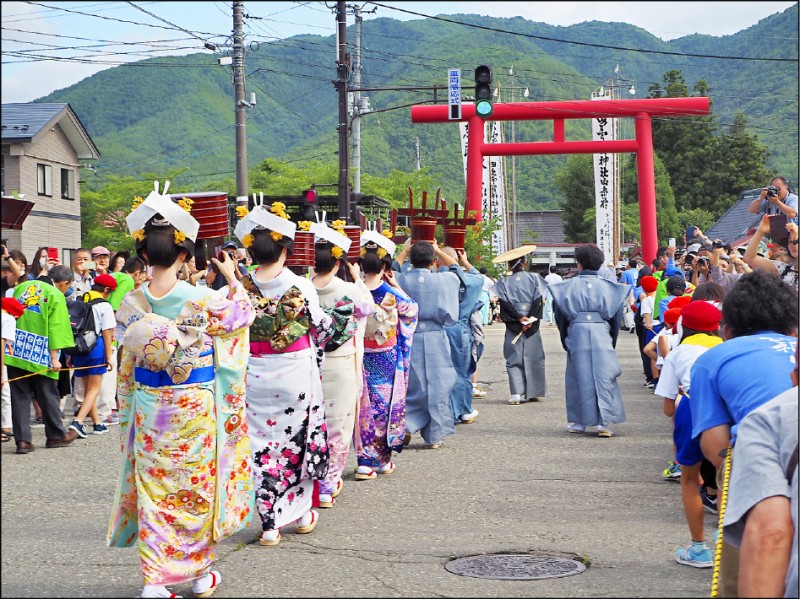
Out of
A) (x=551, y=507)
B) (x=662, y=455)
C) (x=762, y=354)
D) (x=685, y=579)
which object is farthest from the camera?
(x=662, y=455)

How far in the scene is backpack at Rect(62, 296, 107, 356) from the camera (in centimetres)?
1062

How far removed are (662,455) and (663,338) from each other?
1917 millimetres

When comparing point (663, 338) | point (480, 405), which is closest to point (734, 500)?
point (663, 338)

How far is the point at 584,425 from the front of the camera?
10.4m

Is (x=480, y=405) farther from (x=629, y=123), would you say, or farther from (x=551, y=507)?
(x=629, y=123)

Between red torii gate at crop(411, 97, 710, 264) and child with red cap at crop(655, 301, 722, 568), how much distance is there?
17.9m

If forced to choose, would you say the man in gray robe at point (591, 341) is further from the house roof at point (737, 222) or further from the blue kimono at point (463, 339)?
the house roof at point (737, 222)

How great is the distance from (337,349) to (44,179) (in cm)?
2302

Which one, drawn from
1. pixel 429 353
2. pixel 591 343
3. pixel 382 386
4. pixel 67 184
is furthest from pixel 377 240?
pixel 67 184

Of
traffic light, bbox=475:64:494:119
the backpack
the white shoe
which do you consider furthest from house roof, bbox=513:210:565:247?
the backpack

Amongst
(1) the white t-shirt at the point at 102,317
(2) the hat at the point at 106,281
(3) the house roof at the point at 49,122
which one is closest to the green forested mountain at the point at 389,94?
(3) the house roof at the point at 49,122

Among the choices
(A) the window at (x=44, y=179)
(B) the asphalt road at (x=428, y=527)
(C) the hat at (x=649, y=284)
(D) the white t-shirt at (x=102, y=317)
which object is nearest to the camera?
(B) the asphalt road at (x=428, y=527)

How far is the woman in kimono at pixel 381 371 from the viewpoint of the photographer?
8.37 meters

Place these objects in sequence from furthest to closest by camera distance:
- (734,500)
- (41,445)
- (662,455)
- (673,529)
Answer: (41,445)
(662,455)
(673,529)
(734,500)
